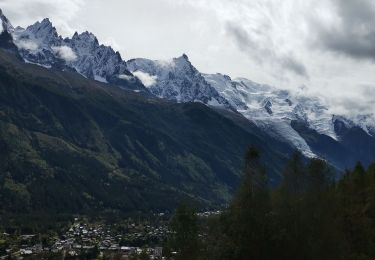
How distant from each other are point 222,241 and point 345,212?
26175 millimetres

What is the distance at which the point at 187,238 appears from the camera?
113 metres

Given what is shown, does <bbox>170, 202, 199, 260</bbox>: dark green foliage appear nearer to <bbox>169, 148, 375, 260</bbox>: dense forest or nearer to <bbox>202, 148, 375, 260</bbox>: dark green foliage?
<bbox>169, 148, 375, 260</bbox>: dense forest

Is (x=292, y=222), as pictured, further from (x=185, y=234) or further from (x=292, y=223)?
(x=185, y=234)

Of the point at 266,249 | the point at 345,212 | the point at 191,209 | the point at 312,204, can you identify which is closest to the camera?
the point at 266,249

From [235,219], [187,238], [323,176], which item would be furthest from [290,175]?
[187,238]

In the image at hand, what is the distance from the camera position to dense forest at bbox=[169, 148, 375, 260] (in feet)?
303

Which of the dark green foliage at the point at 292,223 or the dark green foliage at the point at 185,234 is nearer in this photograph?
the dark green foliage at the point at 292,223

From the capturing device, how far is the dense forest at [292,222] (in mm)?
92375

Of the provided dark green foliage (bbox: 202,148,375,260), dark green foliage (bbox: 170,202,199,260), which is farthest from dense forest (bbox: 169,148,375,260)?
dark green foliage (bbox: 170,202,199,260)

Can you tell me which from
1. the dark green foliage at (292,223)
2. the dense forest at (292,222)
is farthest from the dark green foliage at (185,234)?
the dark green foliage at (292,223)

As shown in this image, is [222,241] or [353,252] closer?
[222,241]

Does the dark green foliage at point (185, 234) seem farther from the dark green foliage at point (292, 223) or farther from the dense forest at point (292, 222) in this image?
the dark green foliage at point (292, 223)

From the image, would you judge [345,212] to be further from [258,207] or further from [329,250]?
[258,207]

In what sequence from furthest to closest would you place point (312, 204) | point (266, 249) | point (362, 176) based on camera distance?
point (362, 176)
point (312, 204)
point (266, 249)
